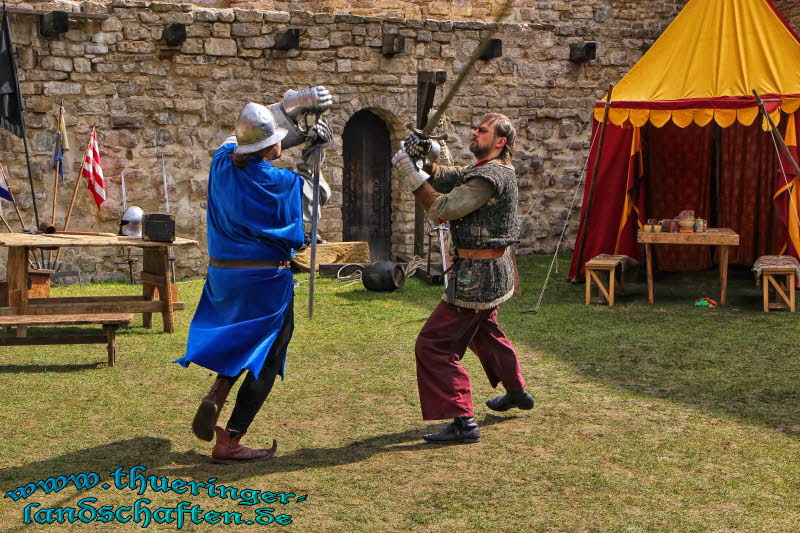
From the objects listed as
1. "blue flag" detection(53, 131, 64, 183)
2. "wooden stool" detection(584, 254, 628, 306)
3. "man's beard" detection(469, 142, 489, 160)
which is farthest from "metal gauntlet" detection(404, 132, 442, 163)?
"blue flag" detection(53, 131, 64, 183)

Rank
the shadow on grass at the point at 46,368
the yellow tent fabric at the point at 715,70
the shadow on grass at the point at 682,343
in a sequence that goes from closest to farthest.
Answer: the shadow on grass at the point at 682,343
the shadow on grass at the point at 46,368
the yellow tent fabric at the point at 715,70

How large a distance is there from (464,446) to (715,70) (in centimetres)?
544

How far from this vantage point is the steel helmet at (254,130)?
3.96 m

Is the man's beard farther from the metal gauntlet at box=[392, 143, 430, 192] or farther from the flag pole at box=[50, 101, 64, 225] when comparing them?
the flag pole at box=[50, 101, 64, 225]

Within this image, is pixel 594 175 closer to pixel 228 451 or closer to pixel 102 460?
pixel 228 451

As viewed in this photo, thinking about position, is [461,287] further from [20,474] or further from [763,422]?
[20,474]

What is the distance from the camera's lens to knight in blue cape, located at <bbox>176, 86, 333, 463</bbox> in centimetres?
399

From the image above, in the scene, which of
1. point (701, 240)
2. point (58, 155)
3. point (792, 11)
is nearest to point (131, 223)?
point (58, 155)

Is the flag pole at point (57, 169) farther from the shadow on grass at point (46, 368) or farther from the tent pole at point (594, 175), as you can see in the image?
the tent pole at point (594, 175)

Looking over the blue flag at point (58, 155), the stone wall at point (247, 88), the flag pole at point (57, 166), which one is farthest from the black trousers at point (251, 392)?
the stone wall at point (247, 88)

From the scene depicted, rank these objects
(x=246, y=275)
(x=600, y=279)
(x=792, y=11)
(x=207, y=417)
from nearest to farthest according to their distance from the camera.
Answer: (x=207, y=417) < (x=246, y=275) < (x=600, y=279) < (x=792, y=11)

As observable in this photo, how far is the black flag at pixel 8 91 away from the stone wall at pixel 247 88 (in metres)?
1.11

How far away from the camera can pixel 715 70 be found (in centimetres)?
860

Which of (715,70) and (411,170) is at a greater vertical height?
(715,70)
